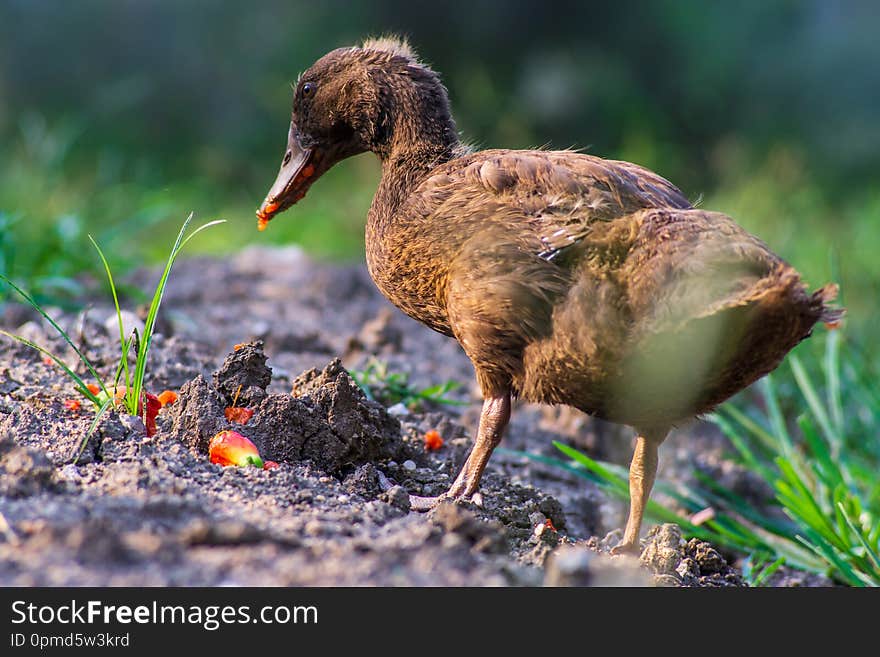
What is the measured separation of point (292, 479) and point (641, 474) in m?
1.05

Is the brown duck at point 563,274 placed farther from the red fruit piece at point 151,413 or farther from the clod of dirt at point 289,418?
the red fruit piece at point 151,413

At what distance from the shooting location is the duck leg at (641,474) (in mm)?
3180

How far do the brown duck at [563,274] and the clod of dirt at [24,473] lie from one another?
3.24 feet

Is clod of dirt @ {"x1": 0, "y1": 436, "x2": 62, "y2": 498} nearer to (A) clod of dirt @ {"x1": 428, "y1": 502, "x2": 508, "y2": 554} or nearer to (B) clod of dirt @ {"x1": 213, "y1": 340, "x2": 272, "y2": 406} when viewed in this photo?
(B) clod of dirt @ {"x1": 213, "y1": 340, "x2": 272, "y2": 406}

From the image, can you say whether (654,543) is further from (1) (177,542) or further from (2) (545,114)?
(2) (545,114)

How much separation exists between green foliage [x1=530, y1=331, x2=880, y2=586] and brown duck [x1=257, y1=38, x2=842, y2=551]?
0.46 meters

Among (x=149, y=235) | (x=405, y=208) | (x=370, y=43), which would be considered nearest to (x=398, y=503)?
(x=405, y=208)

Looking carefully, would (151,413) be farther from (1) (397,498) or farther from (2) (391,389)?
(2) (391,389)

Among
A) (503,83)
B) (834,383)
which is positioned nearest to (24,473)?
(834,383)

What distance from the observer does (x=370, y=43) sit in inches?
146

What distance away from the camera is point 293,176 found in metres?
3.74
